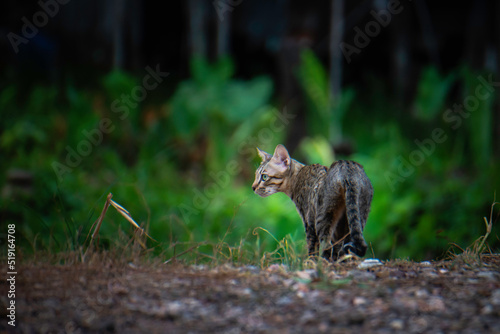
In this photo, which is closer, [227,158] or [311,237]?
[311,237]

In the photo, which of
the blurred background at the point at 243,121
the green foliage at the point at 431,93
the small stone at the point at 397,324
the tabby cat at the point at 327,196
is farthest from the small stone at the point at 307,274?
the green foliage at the point at 431,93

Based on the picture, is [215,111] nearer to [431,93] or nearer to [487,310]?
[431,93]

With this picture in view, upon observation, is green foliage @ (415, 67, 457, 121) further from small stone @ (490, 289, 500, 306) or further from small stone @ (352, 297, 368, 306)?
small stone @ (352, 297, 368, 306)

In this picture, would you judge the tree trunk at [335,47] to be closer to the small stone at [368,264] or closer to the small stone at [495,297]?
the small stone at [368,264]

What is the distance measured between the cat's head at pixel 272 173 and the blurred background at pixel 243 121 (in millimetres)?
1556

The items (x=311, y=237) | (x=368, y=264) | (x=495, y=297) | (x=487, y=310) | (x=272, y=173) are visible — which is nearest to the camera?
(x=487, y=310)

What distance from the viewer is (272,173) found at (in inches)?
127

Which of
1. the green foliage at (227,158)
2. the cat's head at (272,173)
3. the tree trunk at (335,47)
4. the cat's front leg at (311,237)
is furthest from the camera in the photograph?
the tree trunk at (335,47)

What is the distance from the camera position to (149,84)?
10.5 metres

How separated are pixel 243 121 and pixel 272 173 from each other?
5.37m

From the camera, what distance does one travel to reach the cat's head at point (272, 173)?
3.21 metres

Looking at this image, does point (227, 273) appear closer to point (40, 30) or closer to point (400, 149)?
point (400, 149)

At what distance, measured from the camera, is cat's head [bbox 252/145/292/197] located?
321 centimetres

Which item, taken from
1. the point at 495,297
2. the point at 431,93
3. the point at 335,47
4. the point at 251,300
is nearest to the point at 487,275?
the point at 495,297
